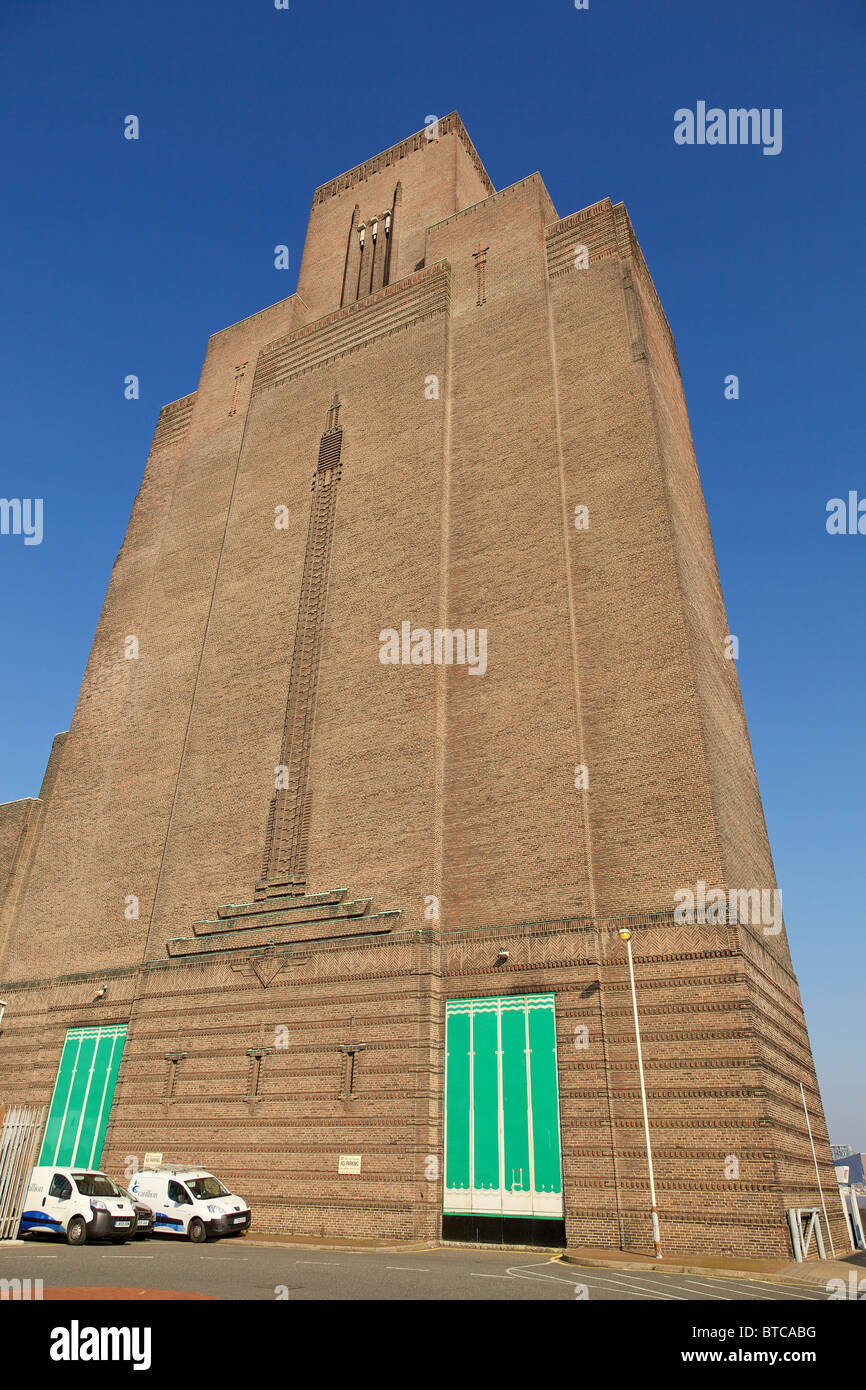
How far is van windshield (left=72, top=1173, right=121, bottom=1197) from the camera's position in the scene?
63.6 ft

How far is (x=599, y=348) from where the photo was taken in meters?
30.3

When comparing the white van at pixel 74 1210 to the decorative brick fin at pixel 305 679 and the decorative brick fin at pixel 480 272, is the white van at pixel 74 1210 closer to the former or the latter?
the decorative brick fin at pixel 305 679

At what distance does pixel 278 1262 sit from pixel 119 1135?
13.2 m

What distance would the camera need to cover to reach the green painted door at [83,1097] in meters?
28.2

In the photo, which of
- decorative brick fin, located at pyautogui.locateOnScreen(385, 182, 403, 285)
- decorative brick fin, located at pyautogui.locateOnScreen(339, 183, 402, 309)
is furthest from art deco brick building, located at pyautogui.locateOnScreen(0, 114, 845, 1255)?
decorative brick fin, located at pyautogui.locateOnScreen(339, 183, 402, 309)

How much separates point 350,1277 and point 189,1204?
894 cm

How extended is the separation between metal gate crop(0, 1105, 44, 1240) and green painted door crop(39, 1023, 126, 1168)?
9411 mm

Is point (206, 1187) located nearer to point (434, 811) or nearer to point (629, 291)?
point (434, 811)

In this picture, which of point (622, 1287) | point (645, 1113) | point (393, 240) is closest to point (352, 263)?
point (393, 240)

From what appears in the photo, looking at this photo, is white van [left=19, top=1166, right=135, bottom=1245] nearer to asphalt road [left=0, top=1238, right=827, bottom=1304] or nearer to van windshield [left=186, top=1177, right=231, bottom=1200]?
asphalt road [left=0, top=1238, right=827, bottom=1304]

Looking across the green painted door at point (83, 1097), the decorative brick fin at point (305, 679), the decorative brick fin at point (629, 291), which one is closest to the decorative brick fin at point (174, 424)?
the decorative brick fin at point (305, 679)

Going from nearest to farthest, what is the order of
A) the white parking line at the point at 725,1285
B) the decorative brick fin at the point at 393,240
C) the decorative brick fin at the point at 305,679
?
1. the white parking line at the point at 725,1285
2. the decorative brick fin at the point at 305,679
3. the decorative brick fin at the point at 393,240

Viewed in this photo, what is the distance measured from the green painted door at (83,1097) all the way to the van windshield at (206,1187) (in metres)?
7.21

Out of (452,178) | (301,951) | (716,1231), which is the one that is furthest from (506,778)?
(452,178)
